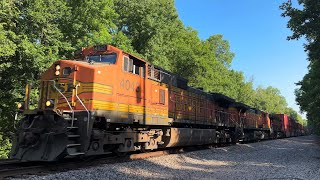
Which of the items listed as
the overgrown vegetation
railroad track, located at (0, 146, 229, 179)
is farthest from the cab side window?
the overgrown vegetation

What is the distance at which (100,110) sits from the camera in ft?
36.1

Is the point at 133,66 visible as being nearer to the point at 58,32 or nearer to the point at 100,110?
the point at 100,110

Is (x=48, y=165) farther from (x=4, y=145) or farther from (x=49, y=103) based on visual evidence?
(x=4, y=145)

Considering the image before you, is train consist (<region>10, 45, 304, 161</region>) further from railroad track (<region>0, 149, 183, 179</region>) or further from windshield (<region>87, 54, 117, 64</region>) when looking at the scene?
railroad track (<region>0, 149, 183, 179</region>)

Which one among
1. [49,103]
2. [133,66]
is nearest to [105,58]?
[133,66]

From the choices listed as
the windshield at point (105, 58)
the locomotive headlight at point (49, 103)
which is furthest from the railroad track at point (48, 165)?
the windshield at point (105, 58)

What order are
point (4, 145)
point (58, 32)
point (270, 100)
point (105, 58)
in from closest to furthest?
point (105, 58) < point (58, 32) < point (4, 145) < point (270, 100)

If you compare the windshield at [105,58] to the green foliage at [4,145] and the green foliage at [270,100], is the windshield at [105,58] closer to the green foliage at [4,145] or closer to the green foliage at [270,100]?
the green foliage at [4,145]

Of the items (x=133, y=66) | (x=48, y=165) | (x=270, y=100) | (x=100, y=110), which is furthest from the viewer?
(x=270, y=100)

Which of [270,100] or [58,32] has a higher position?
[270,100]

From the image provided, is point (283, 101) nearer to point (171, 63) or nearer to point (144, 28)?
point (171, 63)

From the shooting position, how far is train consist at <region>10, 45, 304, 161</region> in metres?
9.89

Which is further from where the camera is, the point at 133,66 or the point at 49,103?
the point at 133,66

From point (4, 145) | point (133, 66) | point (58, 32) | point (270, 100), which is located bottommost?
point (4, 145)
